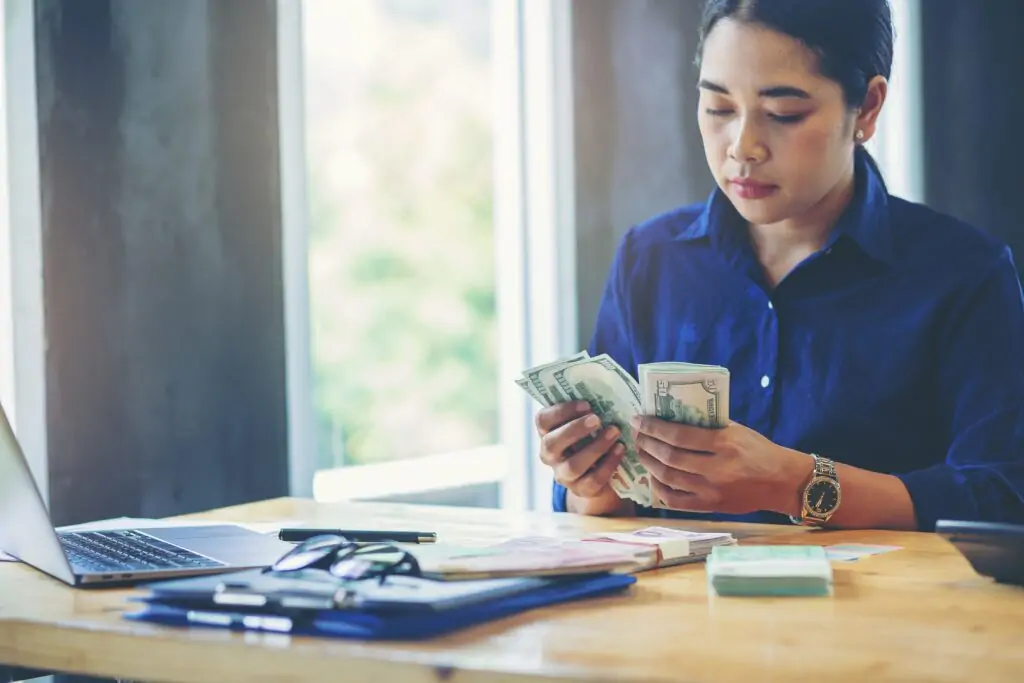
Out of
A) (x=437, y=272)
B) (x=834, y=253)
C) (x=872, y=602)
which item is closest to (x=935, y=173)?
(x=437, y=272)

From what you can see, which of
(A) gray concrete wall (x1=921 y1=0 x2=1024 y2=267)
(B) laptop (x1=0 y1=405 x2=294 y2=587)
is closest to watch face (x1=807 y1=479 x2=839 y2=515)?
(B) laptop (x1=0 y1=405 x2=294 y2=587)

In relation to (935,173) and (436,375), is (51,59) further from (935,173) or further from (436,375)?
(935,173)

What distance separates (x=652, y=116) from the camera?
12.8 ft

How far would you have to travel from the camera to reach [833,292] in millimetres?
2127

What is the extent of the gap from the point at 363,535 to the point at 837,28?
3.72 ft

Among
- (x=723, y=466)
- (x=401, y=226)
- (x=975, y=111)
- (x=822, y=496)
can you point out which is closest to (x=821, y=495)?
(x=822, y=496)

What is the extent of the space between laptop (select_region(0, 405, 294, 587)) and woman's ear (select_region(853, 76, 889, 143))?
122 centimetres

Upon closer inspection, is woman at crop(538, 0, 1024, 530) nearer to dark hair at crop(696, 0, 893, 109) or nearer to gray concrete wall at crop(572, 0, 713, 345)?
dark hair at crop(696, 0, 893, 109)

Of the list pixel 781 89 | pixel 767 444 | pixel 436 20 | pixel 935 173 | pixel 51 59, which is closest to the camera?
pixel 767 444

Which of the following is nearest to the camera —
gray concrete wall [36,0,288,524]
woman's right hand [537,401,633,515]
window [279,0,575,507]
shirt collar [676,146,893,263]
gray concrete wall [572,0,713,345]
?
woman's right hand [537,401,633,515]

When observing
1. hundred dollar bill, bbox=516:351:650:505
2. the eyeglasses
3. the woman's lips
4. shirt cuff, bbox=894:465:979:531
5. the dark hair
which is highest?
the dark hair

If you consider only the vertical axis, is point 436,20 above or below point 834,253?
above

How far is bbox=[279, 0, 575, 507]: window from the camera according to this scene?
11.5 feet

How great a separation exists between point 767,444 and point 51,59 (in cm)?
150
